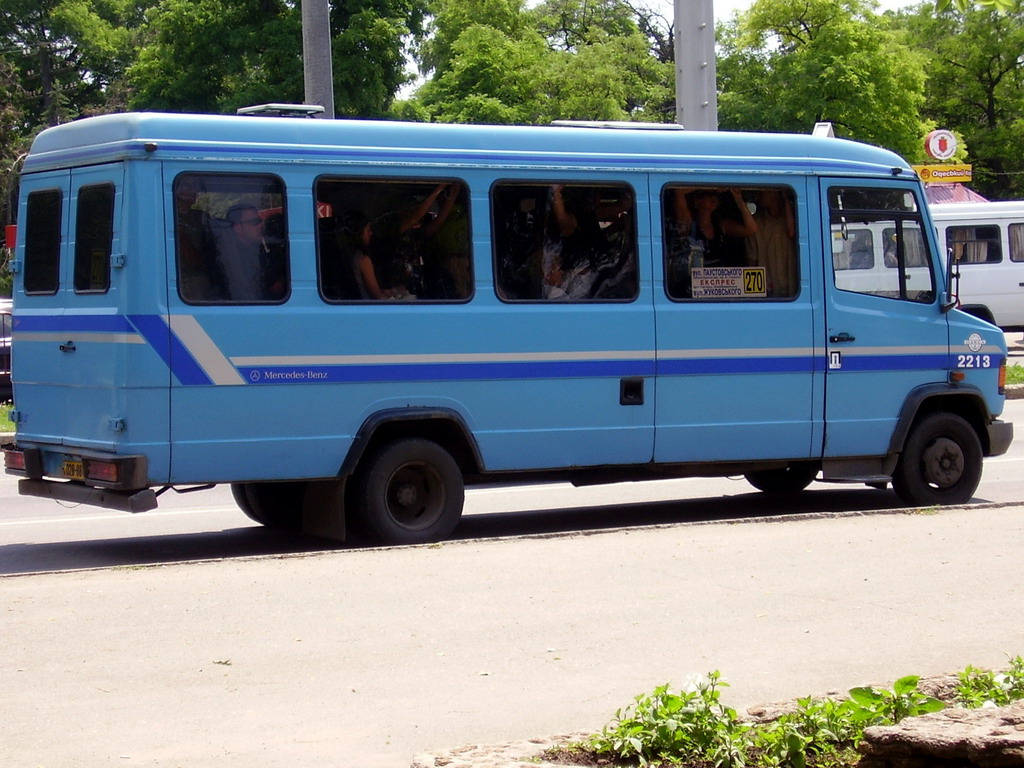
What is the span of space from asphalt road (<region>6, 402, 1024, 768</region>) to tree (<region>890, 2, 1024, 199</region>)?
151 feet

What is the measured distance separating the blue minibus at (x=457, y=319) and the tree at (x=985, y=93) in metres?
43.4

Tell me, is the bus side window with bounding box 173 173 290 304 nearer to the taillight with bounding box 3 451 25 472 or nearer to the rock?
the taillight with bounding box 3 451 25 472

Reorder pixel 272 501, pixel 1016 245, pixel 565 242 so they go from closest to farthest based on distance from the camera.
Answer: pixel 565 242
pixel 272 501
pixel 1016 245

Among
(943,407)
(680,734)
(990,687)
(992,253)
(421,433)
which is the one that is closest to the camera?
(680,734)

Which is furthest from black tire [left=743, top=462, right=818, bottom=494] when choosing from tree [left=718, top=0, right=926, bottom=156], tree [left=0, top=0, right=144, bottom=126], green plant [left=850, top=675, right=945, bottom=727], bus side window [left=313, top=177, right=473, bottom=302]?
tree [left=0, top=0, right=144, bottom=126]

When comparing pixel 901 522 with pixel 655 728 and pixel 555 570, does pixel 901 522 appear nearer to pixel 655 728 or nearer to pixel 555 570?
pixel 555 570

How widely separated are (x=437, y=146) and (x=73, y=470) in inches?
124

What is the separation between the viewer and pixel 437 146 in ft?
32.7

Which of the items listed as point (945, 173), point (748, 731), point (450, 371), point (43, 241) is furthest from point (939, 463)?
point (945, 173)

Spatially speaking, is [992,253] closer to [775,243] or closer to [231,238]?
[775,243]

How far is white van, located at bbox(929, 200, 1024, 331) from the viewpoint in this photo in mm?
29609

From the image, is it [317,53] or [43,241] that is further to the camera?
[317,53]

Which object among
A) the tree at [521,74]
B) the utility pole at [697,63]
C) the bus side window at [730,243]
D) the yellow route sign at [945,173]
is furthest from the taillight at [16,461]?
the tree at [521,74]

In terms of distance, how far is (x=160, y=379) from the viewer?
9086 millimetres
